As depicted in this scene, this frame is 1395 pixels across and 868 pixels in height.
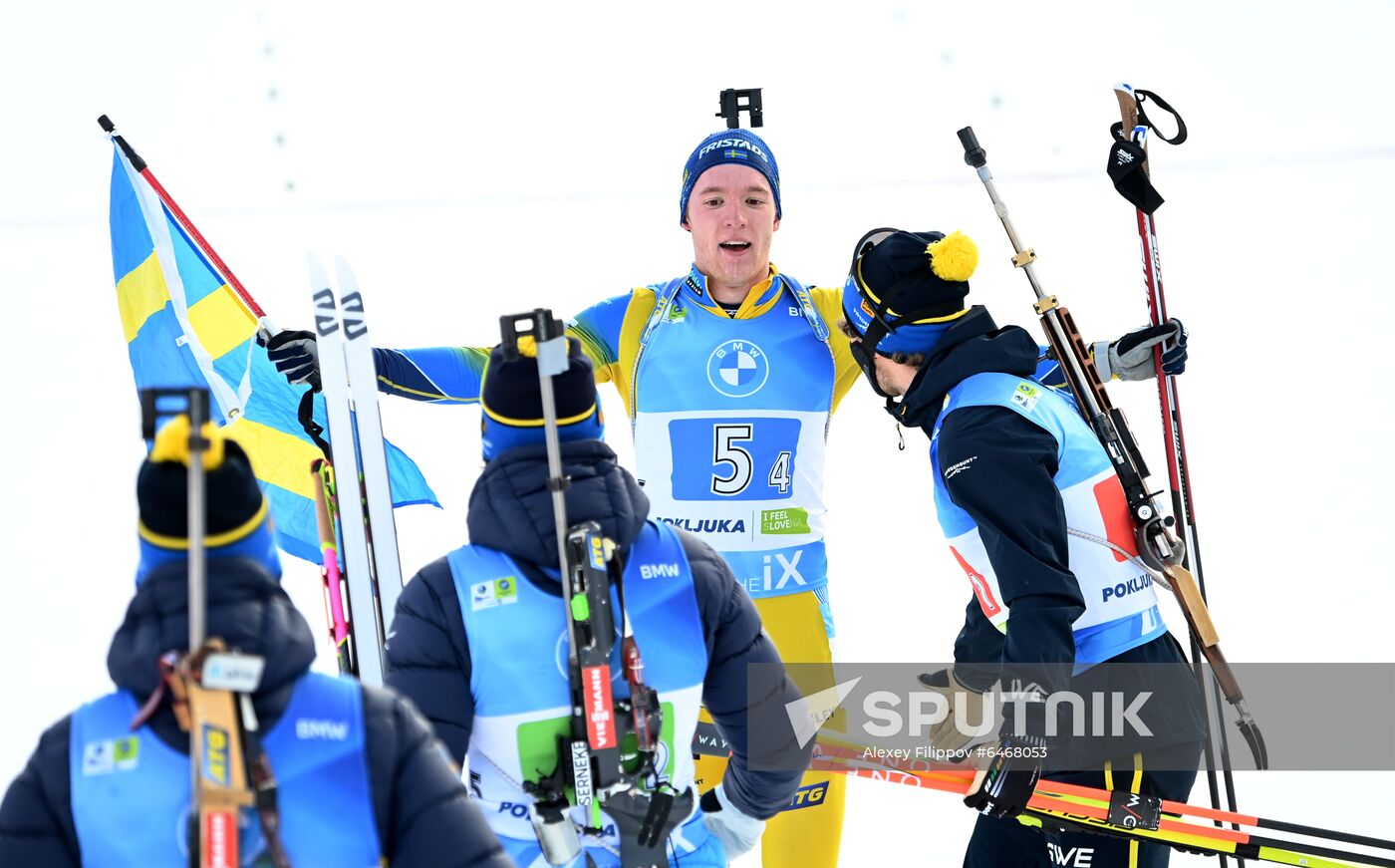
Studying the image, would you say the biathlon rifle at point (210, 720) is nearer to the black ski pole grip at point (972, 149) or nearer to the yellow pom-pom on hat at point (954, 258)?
the yellow pom-pom on hat at point (954, 258)

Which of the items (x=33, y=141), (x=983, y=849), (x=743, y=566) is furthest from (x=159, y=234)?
(x=33, y=141)

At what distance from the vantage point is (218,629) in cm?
123

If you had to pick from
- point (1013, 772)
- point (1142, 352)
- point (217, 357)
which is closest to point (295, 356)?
point (217, 357)

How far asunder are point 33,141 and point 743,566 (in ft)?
25.5

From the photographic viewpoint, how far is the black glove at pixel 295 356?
9.13 feet

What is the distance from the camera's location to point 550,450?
1762mm

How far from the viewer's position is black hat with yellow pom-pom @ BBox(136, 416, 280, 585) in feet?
4.09

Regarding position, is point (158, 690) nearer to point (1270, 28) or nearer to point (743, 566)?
point (743, 566)

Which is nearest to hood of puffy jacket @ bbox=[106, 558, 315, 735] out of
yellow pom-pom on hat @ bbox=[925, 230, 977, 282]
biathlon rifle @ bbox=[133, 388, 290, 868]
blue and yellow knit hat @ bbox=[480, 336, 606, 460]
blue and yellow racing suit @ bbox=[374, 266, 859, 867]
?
biathlon rifle @ bbox=[133, 388, 290, 868]

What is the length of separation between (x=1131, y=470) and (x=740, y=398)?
91 cm

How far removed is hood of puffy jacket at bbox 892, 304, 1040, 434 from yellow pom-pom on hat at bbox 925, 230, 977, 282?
80 mm

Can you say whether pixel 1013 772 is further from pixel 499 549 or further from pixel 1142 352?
pixel 1142 352

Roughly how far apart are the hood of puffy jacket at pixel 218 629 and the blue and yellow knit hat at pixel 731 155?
217cm

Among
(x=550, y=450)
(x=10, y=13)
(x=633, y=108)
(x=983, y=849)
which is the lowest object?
(x=983, y=849)
